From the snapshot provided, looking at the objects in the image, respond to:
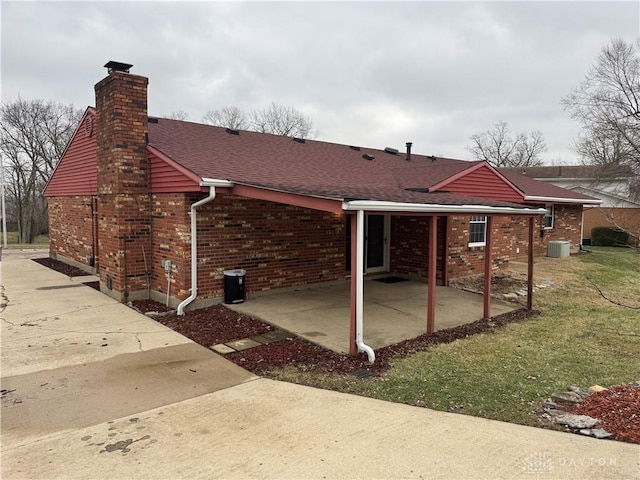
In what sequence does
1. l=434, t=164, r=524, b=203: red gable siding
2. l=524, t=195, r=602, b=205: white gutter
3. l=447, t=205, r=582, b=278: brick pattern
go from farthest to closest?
1. l=524, t=195, r=602, b=205: white gutter
2. l=434, t=164, r=524, b=203: red gable siding
3. l=447, t=205, r=582, b=278: brick pattern

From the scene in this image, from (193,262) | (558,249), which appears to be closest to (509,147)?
(558,249)

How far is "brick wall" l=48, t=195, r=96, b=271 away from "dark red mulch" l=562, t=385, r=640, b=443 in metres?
11.7

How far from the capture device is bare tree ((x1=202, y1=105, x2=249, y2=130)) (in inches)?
1759

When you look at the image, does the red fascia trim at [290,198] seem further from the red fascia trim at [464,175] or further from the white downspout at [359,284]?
the red fascia trim at [464,175]

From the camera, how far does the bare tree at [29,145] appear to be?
3216cm

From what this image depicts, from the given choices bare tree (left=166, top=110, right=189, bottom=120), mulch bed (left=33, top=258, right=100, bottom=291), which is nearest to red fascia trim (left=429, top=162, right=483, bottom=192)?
mulch bed (left=33, top=258, right=100, bottom=291)

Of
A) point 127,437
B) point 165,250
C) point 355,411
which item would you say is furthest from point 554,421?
point 165,250

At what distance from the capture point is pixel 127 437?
3527 millimetres

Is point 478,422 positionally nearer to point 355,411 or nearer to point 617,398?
point 355,411

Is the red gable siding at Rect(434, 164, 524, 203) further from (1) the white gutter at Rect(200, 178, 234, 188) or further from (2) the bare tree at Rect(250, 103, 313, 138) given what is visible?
(2) the bare tree at Rect(250, 103, 313, 138)

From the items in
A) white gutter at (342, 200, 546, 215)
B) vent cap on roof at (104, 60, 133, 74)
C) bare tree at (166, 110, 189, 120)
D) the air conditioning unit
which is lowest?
the air conditioning unit

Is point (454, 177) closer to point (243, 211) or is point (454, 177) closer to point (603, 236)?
point (243, 211)

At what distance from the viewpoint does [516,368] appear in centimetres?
539

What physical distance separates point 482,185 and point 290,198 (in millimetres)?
→ 8094
